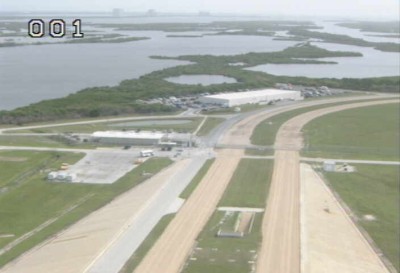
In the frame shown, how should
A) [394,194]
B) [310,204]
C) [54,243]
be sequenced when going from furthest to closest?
[394,194] < [310,204] < [54,243]

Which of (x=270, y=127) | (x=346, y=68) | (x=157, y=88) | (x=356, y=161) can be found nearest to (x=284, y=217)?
(x=356, y=161)

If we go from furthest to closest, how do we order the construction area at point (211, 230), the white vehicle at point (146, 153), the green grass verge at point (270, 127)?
the green grass verge at point (270, 127), the white vehicle at point (146, 153), the construction area at point (211, 230)

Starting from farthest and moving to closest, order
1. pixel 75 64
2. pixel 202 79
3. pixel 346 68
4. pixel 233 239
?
pixel 346 68 → pixel 75 64 → pixel 202 79 → pixel 233 239

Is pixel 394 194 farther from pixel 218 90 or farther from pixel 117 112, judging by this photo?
pixel 218 90

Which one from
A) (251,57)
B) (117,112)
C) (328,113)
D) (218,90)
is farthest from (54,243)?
(251,57)

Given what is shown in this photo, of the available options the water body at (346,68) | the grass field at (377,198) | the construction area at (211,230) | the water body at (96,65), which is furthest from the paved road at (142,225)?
the water body at (346,68)

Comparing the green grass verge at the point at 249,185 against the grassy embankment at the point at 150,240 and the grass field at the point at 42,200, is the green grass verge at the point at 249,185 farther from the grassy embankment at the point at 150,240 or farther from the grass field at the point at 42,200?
the grass field at the point at 42,200

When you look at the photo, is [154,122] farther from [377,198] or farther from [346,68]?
[346,68]
